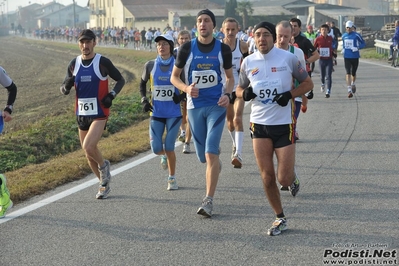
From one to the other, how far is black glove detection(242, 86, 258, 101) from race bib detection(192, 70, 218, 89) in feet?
3.08

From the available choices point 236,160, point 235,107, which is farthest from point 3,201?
point 235,107

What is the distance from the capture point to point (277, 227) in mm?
6875

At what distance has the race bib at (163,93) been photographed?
365 inches

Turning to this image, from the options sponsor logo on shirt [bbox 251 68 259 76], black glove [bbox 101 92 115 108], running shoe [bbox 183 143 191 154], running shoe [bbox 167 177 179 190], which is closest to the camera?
sponsor logo on shirt [bbox 251 68 259 76]

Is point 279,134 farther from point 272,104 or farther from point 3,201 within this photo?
point 3,201

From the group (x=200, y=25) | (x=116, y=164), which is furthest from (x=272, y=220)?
(x=116, y=164)

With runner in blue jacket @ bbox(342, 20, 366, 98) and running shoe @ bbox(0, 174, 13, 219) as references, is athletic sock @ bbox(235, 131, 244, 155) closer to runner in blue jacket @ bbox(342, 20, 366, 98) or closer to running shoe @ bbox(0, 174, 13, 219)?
running shoe @ bbox(0, 174, 13, 219)

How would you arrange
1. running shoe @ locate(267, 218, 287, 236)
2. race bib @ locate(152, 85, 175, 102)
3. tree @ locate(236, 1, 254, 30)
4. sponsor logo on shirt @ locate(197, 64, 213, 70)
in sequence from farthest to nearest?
tree @ locate(236, 1, 254, 30), race bib @ locate(152, 85, 175, 102), sponsor logo on shirt @ locate(197, 64, 213, 70), running shoe @ locate(267, 218, 287, 236)

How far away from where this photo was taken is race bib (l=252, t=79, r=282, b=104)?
7.05 metres

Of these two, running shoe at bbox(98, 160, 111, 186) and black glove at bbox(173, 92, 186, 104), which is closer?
black glove at bbox(173, 92, 186, 104)

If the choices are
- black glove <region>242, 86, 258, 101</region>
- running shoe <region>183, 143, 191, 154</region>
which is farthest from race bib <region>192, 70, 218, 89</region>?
running shoe <region>183, 143, 191, 154</region>

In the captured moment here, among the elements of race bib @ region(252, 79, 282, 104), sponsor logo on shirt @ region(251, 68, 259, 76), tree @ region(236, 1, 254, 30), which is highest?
tree @ region(236, 1, 254, 30)

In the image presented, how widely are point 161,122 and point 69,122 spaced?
8.49 meters

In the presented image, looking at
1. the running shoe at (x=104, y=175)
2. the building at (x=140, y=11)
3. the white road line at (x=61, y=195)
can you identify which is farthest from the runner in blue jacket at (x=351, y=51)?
the building at (x=140, y=11)
